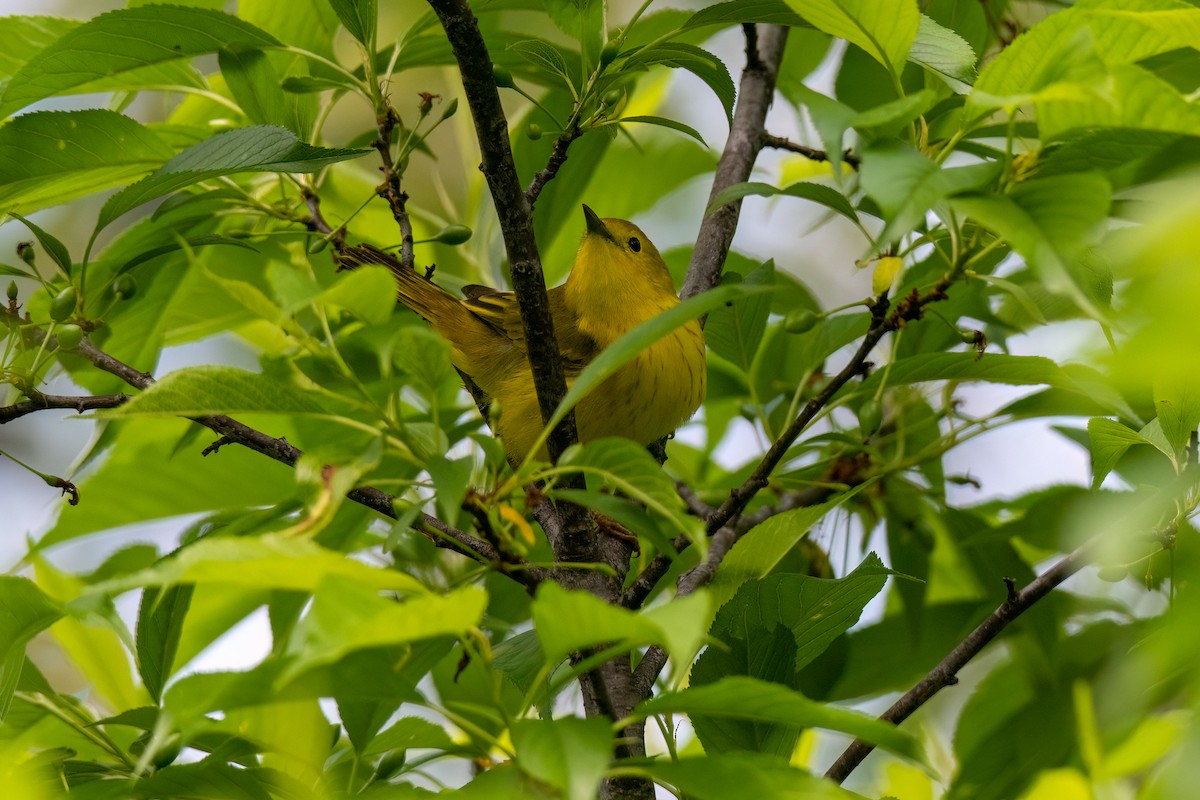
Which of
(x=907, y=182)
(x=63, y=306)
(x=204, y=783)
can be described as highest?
(x=907, y=182)

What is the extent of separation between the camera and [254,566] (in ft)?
3.01

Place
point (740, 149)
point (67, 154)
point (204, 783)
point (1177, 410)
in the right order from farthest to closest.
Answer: point (740, 149)
point (67, 154)
point (1177, 410)
point (204, 783)

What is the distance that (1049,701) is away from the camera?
6.91 ft

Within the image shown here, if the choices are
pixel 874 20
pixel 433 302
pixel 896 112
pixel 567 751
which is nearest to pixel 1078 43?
pixel 896 112

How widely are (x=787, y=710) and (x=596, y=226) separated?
2.24 m

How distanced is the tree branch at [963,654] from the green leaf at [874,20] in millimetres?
802

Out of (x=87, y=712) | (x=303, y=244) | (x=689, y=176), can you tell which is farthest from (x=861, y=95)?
(x=87, y=712)

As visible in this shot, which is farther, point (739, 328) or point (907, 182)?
point (739, 328)

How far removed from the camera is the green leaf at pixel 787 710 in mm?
1017

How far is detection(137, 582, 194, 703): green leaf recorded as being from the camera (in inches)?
66.9

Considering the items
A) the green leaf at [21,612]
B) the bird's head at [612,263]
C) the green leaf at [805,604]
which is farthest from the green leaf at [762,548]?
the bird's head at [612,263]

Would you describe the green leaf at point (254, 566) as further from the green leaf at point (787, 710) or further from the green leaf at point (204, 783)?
the green leaf at point (204, 783)

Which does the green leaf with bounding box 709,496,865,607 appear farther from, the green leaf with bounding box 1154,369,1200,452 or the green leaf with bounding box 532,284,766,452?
the green leaf with bounding box 532,284,766,452

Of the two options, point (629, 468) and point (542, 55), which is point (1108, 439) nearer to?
point (629, 468)
